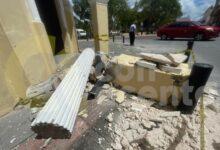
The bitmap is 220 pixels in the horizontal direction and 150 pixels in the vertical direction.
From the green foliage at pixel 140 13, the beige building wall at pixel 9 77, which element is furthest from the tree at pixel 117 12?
the beige building wall at pixel 9 77

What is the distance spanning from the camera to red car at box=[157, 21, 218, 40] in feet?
46.5

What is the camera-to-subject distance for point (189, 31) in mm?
15188

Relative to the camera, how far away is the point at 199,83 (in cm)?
363

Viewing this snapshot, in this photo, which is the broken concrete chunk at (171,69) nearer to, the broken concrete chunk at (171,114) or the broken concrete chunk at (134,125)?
the broken concrete chunk at (171,114)

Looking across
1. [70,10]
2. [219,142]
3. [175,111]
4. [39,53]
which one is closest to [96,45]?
[70,10]

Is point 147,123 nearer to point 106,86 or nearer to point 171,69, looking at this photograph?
point 171,69

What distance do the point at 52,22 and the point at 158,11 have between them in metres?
34.7

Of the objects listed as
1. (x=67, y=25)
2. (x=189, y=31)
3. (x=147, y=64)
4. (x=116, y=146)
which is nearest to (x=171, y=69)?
(x=147, y=64)

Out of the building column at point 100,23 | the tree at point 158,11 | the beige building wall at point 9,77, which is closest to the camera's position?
the beige building wall at point 9,77

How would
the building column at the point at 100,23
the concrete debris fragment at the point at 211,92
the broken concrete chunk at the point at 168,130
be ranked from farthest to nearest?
the building column at the point at 100,23 < the concrete debris fragment at the point at 211,92 < the broken concrete chunk at the point at 168,130

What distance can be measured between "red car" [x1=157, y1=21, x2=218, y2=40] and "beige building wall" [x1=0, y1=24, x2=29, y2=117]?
14064mm

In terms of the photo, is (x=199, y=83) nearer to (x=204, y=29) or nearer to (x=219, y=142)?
(x=219, y=142)

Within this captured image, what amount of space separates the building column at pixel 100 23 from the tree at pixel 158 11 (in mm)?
33565

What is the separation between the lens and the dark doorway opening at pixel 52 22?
8.03 metres
